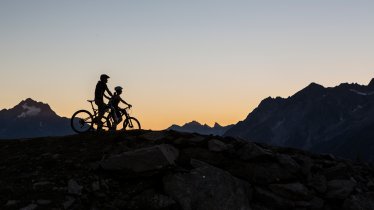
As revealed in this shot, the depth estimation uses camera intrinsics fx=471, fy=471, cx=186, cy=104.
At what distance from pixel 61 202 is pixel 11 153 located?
5.98m

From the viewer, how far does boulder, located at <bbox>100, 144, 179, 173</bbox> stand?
18328 millimetres

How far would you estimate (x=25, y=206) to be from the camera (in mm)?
16547

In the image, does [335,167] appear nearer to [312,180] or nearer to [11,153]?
[312,180]

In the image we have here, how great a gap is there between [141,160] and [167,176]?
1.23 metres

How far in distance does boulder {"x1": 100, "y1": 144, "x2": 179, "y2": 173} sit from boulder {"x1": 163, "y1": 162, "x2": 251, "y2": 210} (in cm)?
66

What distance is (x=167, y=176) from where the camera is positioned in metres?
18.2

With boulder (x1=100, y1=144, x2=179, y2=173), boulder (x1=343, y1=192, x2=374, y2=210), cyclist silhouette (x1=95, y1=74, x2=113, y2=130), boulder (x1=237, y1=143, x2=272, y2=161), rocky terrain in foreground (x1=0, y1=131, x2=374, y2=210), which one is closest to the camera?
rocky terrain in foreground (x1=0, y1=131, x2=374, y2=210)

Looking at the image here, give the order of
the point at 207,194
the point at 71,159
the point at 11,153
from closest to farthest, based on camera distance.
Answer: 1. the point at 207,194
2. the point at 71,159
3. the point at 11,153

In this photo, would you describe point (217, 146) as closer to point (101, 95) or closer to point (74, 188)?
point (74, 188)

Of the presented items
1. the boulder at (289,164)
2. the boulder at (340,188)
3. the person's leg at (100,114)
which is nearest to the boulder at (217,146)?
the boulder at (289,164)

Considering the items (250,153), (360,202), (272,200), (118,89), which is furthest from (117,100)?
(360,202)

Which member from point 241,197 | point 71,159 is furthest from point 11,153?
point 241,197

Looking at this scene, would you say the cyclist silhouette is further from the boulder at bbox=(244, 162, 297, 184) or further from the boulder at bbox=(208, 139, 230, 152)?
the boulder at bbox=(244, 162, 297, 184)

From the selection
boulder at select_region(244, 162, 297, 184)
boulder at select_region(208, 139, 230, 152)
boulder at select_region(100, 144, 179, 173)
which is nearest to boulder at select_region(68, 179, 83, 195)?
boulder at select_region(100, 144, 179, 173)
